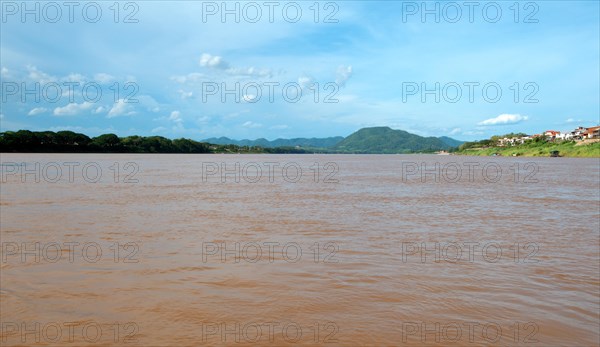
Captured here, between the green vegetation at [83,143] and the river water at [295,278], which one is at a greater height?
the green vegetation at [83,143]

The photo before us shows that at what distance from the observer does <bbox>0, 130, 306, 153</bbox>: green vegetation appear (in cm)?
8106

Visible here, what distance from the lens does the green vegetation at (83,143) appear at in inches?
3191

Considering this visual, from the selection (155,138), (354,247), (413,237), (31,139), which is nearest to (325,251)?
(354,247)

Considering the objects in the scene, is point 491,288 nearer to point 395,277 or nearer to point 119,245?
point 395,277

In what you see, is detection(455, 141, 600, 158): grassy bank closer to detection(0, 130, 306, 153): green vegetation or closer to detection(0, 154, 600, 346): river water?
detection(0, 154, 600, 346): river water

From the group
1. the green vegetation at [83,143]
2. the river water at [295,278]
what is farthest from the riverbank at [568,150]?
the green vegetation at [83,143]

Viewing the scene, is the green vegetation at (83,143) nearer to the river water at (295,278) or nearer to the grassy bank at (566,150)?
the river water at (295,278)

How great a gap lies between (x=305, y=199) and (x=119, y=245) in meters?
9.37

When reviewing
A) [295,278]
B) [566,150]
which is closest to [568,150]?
[566,150]

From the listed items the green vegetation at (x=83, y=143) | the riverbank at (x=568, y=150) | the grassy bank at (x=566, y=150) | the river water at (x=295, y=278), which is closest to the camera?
the river water at (x=295, y=278)

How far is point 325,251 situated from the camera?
827 cm

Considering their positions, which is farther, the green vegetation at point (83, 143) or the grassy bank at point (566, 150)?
the grassy bank at point (566, 150)

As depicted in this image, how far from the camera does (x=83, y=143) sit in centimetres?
9281

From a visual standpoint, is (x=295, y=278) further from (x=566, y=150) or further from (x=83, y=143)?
(x=566, y=150)
